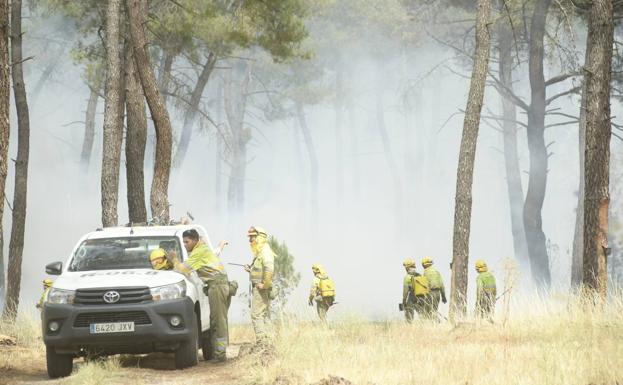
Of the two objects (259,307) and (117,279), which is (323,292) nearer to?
(259,307)

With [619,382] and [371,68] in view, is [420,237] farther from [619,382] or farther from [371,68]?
[619,382]

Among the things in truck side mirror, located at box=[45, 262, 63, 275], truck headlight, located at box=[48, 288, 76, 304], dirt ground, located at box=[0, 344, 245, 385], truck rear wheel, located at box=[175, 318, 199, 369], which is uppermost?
truck side mirror, located at box=[45, 262, 63, 275]

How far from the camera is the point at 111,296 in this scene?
41.4 ft

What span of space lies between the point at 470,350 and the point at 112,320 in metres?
4.08

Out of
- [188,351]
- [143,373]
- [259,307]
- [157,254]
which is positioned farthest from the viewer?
[259,307]

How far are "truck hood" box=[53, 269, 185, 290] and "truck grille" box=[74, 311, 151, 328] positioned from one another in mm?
315

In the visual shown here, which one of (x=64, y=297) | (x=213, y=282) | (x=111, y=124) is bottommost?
(x=64, y=297)

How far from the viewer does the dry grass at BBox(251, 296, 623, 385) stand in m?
10.2

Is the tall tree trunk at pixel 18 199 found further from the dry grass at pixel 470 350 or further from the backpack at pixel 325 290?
the dry grass at pixel 470 350

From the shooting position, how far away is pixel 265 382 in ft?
36.4

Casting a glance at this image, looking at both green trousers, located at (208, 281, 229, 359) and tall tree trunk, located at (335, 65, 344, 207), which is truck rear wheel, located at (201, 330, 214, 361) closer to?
green trousers, located at (208, 281, 229, 359)

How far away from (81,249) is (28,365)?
85.7 inches

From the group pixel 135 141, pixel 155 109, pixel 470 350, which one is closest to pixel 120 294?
pixel 470 350

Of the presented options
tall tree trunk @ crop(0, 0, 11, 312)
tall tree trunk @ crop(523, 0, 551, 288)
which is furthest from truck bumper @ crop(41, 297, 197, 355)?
tall tree trunk @ crop(523, 0, 551, 288)
